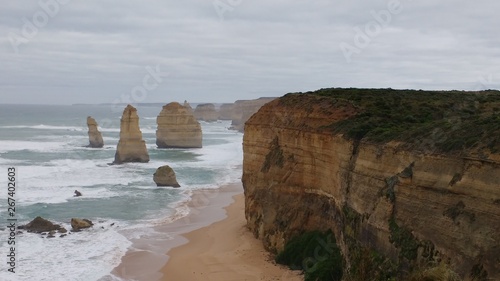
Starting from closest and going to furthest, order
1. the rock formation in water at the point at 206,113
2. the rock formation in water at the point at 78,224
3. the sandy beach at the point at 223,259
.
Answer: the sandy beach at the point at 223,259 < the rock formation in water at the point at 78,224 < the rock formation in water at the point at 206,113

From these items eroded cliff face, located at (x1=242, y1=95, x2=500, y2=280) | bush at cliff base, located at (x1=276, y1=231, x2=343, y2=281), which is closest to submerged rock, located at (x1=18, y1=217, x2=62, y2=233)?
eroded cliff face, located at (x1=242, y1=95, x2=500, y2=280)

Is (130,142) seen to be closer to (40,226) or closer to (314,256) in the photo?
(40,226)

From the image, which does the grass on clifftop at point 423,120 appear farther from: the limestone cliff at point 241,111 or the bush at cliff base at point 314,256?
the limestone cliff at point 241,111

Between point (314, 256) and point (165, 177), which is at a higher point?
point (165, 177)

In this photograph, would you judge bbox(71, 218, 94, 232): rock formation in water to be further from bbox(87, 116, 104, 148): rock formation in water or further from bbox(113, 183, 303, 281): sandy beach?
bbox(87, 116, 104, 148): rock formation in water

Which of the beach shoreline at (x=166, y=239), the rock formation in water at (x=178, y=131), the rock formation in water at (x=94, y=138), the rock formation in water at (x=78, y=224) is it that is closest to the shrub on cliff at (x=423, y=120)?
the beach shoreline at (x=166, y=239)

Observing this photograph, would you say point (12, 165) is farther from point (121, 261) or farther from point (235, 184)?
point (121, 261)

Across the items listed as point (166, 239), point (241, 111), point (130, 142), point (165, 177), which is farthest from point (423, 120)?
point (241, 111)
